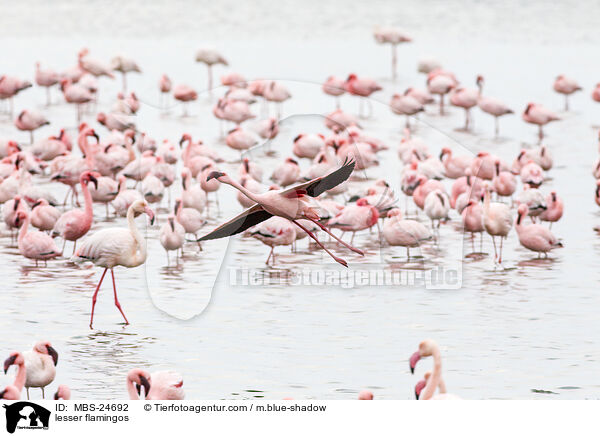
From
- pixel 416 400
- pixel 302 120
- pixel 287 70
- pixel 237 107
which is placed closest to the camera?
pixel 416 400

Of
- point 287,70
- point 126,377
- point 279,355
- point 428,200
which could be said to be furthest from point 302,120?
point 287,70

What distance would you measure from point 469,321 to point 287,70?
51.5ft

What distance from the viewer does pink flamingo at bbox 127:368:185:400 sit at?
26.0ft

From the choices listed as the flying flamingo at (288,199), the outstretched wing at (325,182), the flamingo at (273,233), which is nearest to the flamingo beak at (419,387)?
the flying flamingo at (288,199)

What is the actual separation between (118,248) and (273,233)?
1461 millimetres

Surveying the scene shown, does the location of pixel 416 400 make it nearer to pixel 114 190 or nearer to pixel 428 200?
pixel 428 200

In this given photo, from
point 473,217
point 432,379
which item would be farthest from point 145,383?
point 473,217

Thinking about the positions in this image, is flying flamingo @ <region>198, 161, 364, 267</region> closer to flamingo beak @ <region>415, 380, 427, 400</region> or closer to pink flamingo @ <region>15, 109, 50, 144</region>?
flamingo beak @ <region>415, 380, 427, 400</region>

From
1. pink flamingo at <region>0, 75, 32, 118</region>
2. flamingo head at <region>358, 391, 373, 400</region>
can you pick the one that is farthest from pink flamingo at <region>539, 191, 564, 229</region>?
pink flamingo at <region>0, 75, 32, 118</region>

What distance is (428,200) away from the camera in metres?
12.2

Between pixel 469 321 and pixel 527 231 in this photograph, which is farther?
pixel 527 231

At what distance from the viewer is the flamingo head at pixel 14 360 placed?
8.19 metres

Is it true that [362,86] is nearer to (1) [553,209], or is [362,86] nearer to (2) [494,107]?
(2) [494,107]

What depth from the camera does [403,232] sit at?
1067cm
